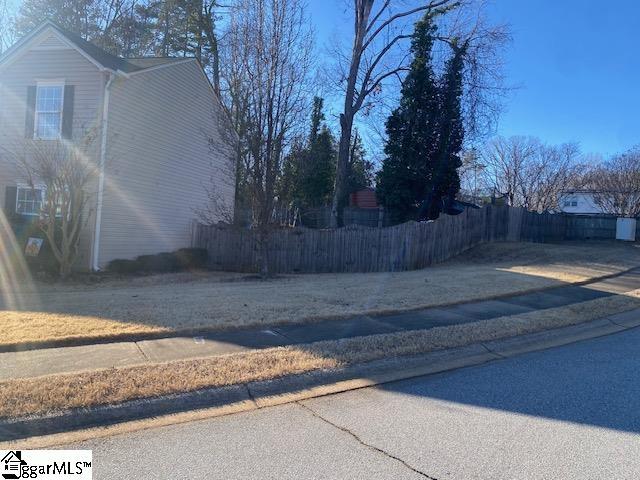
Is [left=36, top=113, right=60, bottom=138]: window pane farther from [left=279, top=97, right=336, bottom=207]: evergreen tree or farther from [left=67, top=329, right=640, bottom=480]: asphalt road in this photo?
[left=67, top=329, right=640, bottom=480]: asphalt road

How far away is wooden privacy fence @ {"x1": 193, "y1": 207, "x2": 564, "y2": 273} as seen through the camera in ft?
59.2

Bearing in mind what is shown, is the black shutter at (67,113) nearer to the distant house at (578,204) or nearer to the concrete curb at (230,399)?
the concrete curb at (230,399)

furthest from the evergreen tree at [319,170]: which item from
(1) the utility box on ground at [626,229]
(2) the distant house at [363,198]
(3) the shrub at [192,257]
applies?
(1) the utility box on ground at [626,229]

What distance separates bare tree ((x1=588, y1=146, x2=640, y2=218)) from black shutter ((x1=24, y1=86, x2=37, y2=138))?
34.1 metres

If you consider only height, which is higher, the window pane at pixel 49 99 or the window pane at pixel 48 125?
the window pane at pixel 49 99

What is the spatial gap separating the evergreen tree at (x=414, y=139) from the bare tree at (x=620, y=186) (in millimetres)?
16892

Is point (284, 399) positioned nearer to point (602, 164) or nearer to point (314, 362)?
point (314, 362)

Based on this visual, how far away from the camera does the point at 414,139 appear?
25766 mm

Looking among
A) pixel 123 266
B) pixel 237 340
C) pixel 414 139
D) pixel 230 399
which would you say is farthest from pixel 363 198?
pixel 230 399

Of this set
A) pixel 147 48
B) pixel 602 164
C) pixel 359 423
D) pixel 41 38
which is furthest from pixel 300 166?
pixel 602 164

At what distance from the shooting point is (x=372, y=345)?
6543 mm

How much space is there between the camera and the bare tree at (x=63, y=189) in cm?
1396

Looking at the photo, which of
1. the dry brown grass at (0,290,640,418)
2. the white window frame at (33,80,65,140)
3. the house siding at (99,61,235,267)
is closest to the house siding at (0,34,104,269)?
the white window frame at (33,80,65,140)

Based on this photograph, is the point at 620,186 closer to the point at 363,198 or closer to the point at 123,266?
the point at 363,198
